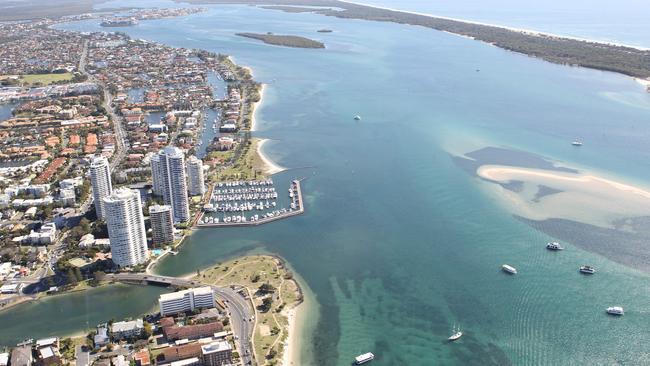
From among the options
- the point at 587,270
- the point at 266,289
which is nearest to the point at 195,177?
the point at 266,289

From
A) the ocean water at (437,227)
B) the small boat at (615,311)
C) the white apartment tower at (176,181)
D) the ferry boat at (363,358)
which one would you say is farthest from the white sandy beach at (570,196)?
the white apartment tower at (176,181)

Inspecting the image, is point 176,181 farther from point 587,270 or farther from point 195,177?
point 587,270

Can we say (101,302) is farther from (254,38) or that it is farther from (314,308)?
(254,38)

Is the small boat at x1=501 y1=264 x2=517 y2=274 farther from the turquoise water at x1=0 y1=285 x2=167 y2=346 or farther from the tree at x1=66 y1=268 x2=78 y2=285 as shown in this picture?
the tree at x1=66 y1=268 x2=78 y2=285

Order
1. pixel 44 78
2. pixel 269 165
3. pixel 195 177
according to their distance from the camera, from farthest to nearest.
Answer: pixel 44 78 → pixel 269 165 → pixel 195 177

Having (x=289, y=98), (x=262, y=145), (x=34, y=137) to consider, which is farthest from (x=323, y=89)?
(x=34, y=137)

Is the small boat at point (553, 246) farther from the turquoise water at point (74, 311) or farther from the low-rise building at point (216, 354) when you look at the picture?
the turquoise water at point (74, 311)

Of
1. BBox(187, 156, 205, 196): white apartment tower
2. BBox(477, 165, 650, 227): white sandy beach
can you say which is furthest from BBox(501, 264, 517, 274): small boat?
BBox(187, 156, 205, 196): white apartment tower
